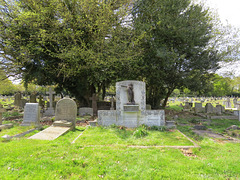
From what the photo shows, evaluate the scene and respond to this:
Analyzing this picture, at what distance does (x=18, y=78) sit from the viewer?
40.4 ft

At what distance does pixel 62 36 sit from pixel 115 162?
1070cm

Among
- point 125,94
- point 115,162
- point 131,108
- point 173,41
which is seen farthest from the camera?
point 173,41

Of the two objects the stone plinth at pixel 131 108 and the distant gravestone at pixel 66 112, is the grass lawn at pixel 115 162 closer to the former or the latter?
the stone plinth at pixel 131 108

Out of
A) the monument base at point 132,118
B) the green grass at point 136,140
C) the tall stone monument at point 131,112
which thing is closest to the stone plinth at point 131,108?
the tall stone monument at point 131,112

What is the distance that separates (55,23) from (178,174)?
1205 cm

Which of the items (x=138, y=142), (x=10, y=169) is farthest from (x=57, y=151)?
(x=138, y=142)

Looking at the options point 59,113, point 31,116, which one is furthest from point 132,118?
point 31,116

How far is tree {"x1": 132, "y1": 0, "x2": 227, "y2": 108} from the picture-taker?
11047 millimetres

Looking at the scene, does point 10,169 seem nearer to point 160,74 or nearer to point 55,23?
point 55,23

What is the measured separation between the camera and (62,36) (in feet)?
36.0

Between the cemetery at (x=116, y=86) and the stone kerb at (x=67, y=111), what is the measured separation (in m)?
0.06

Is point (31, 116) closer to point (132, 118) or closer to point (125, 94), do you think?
point (125, 94)

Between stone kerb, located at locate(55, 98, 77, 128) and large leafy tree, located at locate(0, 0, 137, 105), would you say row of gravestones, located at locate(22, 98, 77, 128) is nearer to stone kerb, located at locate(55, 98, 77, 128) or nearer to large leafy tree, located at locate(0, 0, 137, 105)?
stone kerb, located at locate(55, 98, 77, 128)

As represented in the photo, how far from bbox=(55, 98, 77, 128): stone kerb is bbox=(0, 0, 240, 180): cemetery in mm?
56
